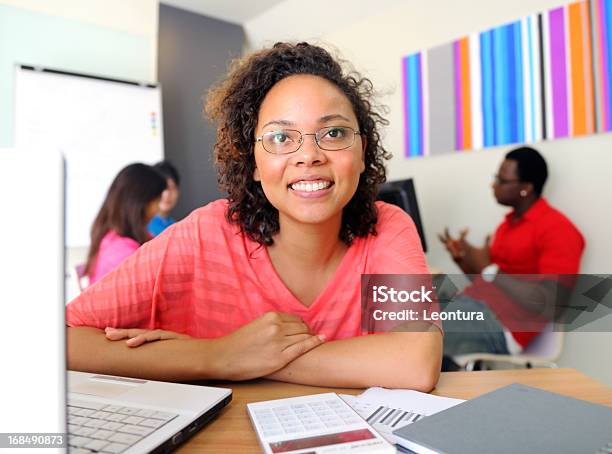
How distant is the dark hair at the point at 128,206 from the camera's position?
7.54 feet

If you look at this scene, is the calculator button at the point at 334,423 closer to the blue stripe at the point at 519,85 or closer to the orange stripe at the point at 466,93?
the blue stripe at the point at 519,85

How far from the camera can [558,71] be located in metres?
2.46

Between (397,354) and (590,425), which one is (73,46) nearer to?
(397,354)

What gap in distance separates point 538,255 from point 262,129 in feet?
5.84

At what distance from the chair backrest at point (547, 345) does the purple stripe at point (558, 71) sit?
3.44ft

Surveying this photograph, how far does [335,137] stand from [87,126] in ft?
9.76

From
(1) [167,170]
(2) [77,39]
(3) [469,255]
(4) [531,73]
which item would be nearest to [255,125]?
(3) [469,255]

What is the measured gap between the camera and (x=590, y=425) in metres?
0.58

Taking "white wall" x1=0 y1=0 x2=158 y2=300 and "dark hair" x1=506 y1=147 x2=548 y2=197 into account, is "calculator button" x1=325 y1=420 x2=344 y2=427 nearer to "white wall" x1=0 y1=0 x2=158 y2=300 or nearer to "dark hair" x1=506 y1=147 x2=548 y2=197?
"dark hair" x1=506 y1=147 x2=548 y2=197

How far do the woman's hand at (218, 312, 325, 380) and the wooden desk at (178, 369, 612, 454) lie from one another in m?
0.03

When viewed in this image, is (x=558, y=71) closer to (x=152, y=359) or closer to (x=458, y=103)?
(x=458, y=103)

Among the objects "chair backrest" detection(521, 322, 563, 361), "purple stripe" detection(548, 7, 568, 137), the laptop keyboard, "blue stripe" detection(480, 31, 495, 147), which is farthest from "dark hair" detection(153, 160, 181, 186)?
the laptop keyboard

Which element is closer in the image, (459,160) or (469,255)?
(469,255)

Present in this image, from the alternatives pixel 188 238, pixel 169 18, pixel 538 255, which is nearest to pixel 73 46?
pixel 169 18
